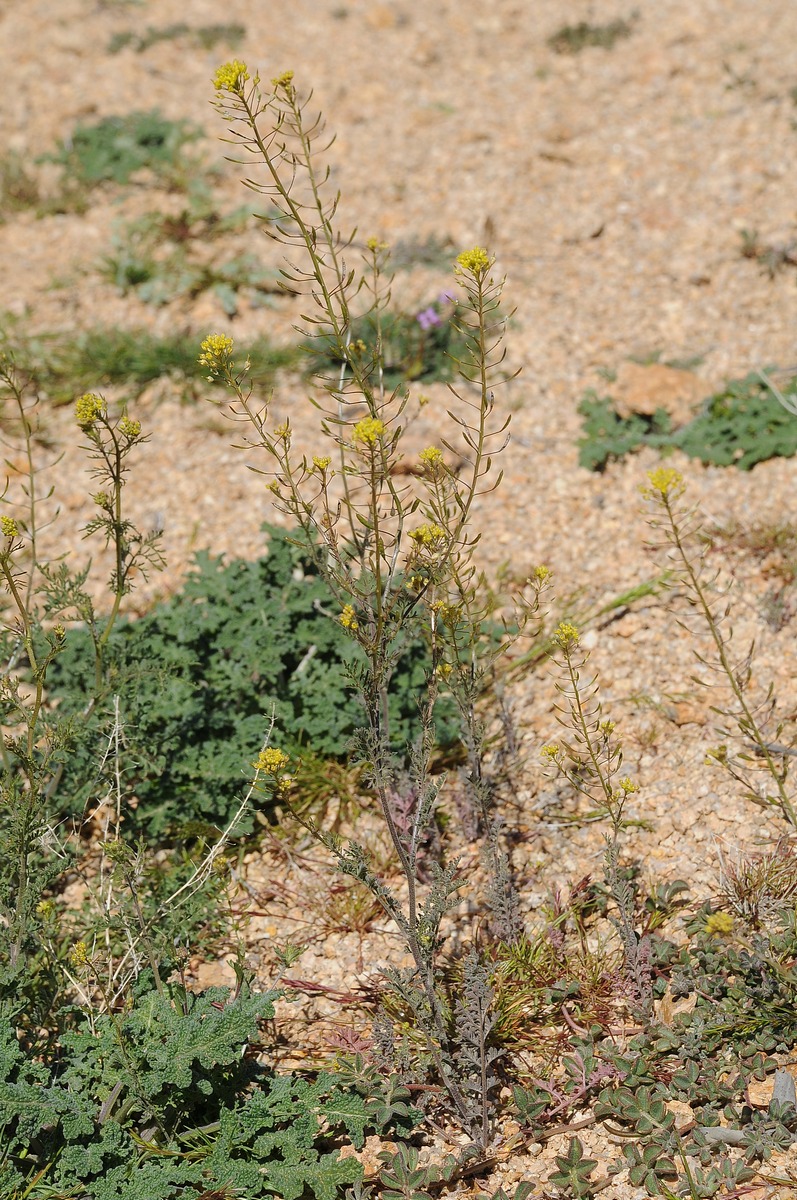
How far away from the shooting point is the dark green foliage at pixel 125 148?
245 inches

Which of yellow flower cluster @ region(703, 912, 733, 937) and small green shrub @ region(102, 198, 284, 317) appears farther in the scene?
small green shrub @ region(102, 198, 284, 317)

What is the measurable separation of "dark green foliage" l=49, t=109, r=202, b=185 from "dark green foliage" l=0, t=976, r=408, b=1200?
5.17 meters

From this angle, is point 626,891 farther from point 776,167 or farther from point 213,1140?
point 776,167

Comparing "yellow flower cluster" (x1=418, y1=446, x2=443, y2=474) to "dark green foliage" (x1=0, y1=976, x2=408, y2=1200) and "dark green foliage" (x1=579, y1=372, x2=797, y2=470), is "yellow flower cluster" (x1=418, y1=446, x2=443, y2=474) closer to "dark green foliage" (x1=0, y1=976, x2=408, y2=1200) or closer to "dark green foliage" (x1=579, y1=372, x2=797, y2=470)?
"dark green foliage" (x1=0, y1=976, x2=408, y2=1200)

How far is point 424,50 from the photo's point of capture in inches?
280

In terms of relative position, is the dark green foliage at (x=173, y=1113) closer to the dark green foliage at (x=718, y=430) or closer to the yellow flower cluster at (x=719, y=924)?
the yellow flower cluster at (x=719, y=924)

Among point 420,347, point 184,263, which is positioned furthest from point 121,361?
point 420,347

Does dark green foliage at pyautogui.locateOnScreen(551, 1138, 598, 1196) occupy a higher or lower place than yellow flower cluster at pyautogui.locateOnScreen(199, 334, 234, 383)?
lower

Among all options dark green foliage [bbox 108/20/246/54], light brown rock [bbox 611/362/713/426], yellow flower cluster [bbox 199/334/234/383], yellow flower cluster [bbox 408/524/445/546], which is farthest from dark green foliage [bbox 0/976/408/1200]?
dark green foliage [bbox 108/20/246/54]

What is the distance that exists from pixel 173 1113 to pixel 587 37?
22.8 ft

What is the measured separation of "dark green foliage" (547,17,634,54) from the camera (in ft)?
22.6

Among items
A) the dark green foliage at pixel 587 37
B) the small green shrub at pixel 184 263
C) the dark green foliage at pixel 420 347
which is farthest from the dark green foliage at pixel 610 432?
the dark green foliage at pixel 587 37

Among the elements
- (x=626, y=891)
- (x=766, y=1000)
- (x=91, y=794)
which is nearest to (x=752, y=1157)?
(x=766, y=1000)

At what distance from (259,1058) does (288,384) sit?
319 cm
